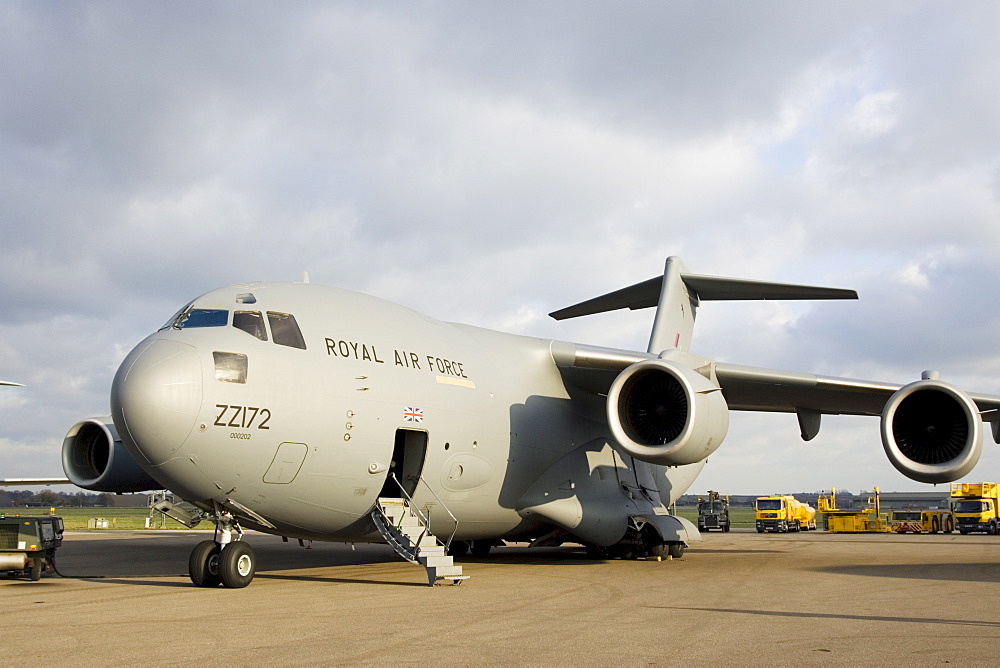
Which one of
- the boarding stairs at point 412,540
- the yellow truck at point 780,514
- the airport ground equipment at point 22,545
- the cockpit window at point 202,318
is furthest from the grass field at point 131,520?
the cockpit window at point 202,318

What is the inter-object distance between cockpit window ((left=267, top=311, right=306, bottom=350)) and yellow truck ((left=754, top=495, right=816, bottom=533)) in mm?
30271

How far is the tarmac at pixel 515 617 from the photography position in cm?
589

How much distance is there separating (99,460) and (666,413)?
9.18 metres

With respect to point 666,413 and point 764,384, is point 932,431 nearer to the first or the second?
point 764,384

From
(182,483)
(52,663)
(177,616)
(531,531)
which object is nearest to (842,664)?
(52,663)

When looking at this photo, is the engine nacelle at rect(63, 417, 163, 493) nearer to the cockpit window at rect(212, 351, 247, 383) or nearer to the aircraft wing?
the cockpit window at rect(212, 351, 247, 383)

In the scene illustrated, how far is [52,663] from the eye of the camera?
559cm

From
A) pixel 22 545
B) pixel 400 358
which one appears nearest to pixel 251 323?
pixel 400 358

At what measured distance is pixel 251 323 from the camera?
32.9 feet

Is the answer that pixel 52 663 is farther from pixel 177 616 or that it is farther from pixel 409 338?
pixel 409 338

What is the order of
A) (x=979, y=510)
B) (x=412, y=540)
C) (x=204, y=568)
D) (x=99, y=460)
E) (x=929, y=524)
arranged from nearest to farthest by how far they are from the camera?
(x=204, y=568) < (x=412, y=540) < (x=99, y=460) < (x=979, y=510) < (x=929, y=524)

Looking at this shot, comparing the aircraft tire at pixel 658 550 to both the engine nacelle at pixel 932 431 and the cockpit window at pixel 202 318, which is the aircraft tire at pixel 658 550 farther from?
the cockpit window at pixel 202 318

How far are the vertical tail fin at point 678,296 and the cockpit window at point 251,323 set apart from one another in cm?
839

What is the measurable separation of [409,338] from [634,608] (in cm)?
485
